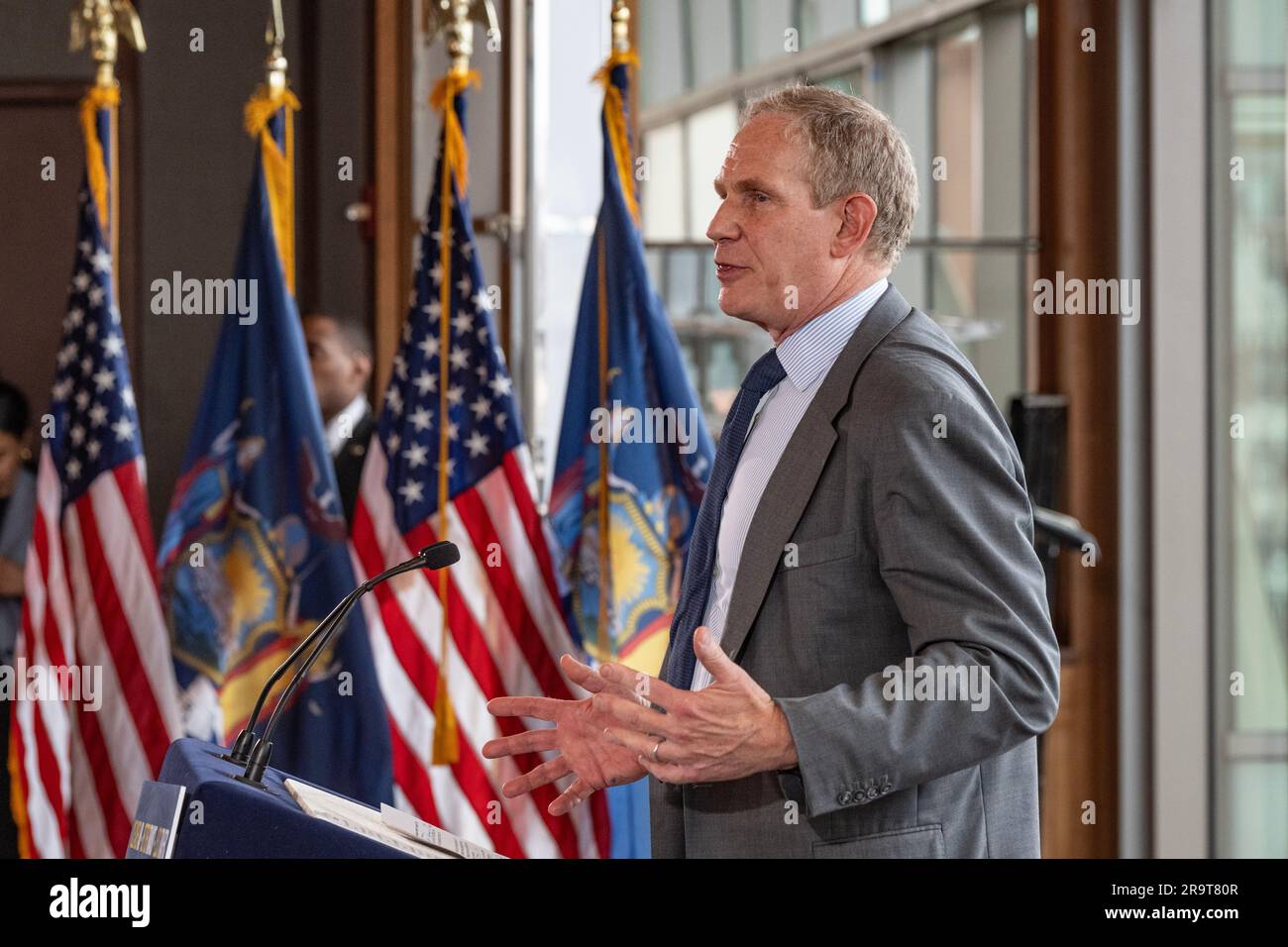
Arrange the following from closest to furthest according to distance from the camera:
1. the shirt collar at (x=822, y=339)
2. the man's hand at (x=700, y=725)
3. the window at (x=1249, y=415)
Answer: the man's hand at (x=700, y=725) → the shirt collar at (x=822, y=339) → the window at (x=1249, y=415)

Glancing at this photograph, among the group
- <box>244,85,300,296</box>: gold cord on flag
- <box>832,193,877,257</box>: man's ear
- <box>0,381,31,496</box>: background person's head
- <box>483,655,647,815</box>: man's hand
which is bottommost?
<box>483,655,647,815</box>: man's hand

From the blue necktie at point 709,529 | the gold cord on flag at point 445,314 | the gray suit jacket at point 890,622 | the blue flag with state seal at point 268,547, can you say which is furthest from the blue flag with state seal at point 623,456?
the gray suit jacket at point 890,622

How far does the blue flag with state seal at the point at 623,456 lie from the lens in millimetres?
3332

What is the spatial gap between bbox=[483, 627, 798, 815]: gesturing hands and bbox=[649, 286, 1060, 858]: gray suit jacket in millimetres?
36

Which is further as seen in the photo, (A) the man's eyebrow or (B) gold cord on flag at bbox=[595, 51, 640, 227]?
(B) gold cord on flag at bbox=[595, 51, 640, 227]

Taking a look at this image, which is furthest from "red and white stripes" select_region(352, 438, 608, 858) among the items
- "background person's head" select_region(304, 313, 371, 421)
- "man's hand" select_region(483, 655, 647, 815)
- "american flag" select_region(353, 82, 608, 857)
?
"man's hand" select_region(483, 655, 647, 815)

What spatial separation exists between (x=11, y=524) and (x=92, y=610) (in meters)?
0.55

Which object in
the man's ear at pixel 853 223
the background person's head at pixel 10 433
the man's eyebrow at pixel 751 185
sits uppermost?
the man's eyebrow at pixel 751 185

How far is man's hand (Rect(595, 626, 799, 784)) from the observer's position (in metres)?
1.31

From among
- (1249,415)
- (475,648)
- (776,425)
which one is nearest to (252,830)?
(776,425)

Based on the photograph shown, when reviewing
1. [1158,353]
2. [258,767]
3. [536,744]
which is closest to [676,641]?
[536,744]

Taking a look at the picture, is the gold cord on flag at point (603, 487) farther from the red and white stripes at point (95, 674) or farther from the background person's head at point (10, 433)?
the background person's head at point (10, 433)

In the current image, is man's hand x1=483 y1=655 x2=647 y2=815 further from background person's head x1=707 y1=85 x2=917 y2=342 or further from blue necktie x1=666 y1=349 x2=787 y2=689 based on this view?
background person's head x1=707 y1=85 x2=917 y2=342
